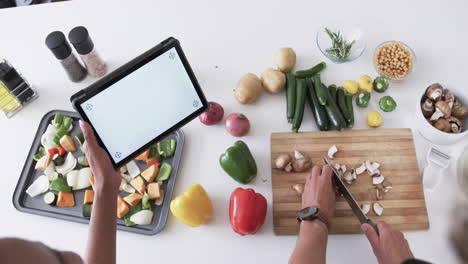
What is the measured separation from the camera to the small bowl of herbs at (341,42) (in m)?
1.31

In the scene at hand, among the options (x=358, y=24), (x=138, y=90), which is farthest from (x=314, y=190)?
(x=358, y=24)

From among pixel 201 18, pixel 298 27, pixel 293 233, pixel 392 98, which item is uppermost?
pixel 201 18

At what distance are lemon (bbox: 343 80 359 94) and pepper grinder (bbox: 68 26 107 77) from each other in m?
0.87

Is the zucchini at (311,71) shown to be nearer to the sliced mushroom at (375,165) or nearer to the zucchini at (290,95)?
the zucchini at (290,95)

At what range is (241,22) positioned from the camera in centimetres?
145

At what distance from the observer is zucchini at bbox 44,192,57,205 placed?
3.89 feet

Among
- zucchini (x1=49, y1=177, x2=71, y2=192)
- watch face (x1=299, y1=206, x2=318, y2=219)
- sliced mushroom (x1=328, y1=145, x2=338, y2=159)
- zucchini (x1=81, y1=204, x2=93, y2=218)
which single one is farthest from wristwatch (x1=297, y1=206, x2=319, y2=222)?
zucchini (x1=49, y1=177, x2=71, y2=192)

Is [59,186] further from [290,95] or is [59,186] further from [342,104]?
[342,104]

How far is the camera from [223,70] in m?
1.37

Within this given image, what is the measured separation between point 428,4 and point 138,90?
114 cm

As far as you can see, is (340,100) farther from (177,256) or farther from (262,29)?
(177,256)

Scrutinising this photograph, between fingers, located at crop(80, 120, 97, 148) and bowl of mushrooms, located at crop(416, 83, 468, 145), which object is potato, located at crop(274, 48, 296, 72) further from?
fingers, located at crop(80, 120, 97, 148)

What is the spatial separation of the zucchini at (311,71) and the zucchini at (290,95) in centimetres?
3

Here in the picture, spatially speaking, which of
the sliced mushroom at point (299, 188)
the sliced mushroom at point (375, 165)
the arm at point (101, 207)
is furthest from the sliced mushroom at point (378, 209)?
the arm at point (101, 207)
